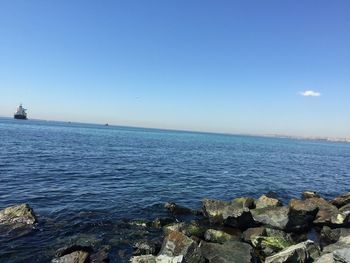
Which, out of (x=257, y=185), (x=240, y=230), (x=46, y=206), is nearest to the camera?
(x=240, y=230)

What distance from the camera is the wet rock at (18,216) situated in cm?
2048

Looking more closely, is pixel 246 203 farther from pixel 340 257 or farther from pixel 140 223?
pixel 340 257

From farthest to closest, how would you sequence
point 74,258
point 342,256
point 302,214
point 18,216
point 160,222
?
1. point 302,214
2. point 160,222
3. point 18,216
4. point 74,258
5. point 342,256

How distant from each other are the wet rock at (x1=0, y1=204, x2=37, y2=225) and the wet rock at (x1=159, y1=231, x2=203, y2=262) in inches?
386

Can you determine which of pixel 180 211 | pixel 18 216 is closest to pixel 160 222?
pixel 180 211

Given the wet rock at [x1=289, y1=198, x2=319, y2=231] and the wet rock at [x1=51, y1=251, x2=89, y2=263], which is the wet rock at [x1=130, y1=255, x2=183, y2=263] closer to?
the wet rock at [x1=51, y1=251, x2=89, y2=263]

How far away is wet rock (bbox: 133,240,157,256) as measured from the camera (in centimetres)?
1748

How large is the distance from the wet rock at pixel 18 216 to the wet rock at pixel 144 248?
305 inches

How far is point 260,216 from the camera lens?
23.2 metres

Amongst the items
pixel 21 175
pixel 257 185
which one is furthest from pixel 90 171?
pixel 257 185

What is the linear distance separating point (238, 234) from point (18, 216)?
1481 centimetres

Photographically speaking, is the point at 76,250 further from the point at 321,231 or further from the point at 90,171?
the point at 90,171

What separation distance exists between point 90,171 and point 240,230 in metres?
25.8

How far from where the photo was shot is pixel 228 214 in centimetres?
2286
